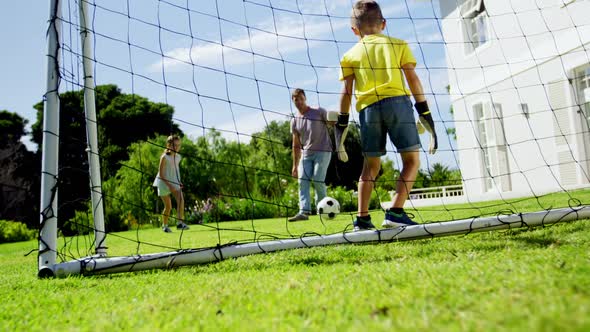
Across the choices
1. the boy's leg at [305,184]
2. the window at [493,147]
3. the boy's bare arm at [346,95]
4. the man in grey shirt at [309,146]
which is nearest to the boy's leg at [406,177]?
the boy's bare arm at [346,95]

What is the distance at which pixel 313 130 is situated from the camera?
5738mm

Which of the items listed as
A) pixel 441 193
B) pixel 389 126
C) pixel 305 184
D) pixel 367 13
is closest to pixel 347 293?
pixel 389 126

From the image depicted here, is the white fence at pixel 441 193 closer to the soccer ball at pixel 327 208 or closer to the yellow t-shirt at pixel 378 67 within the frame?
the soccer ball at pixel 327 208

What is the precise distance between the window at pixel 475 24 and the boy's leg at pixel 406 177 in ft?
26.1

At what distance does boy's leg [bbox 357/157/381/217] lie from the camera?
344 cm

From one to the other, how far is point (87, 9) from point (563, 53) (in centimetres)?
807

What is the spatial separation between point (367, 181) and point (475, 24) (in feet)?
31.0

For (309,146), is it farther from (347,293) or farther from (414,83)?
(347,293)

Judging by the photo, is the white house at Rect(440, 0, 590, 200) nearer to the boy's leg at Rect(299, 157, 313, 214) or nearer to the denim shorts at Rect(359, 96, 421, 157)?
the boy's leg at Rect(299, 157, 313, 214)

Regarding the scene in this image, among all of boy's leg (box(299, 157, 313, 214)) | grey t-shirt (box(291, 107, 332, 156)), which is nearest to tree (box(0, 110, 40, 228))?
boy's leg (box(299, 157, 313, 214))

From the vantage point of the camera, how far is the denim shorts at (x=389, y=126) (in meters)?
3.35

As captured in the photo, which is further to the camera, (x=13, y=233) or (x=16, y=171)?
(x=16, y=171)

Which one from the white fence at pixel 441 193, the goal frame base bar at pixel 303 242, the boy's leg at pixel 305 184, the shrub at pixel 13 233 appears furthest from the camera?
the white fence at pixel 441 193

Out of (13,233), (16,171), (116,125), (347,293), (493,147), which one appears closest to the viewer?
(347,293)
